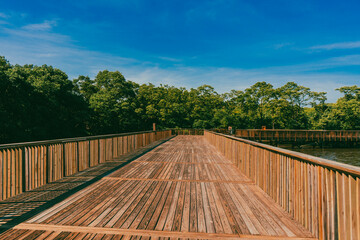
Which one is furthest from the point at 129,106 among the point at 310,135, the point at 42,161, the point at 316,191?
the point at 316,191

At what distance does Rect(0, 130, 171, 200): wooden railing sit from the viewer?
3373 millimetres

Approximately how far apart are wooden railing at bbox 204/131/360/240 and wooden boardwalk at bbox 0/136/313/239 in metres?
0.21

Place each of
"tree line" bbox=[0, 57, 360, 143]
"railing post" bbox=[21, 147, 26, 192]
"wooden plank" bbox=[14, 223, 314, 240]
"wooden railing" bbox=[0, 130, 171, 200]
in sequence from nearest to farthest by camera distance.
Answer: "wooden plank" bbox=[14, 223, 314, 240]
"wooden railing" bbox=[0, 130, 171, 200]
"railing post" bbox=[21, 147, 26, 192]
"tree line" bbox=[0, 57, 360, 143]

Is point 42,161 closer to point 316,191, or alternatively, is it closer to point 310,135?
point 316,191

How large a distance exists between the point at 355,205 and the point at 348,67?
11191 cm

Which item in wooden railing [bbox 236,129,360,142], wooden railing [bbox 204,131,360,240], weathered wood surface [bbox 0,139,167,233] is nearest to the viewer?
wooden railing [bbox 204,131,360,240]

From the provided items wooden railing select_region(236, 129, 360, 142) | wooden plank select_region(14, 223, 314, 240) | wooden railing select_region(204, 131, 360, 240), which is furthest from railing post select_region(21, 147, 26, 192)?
wooden railing select_region(236, 129, 360, 142)

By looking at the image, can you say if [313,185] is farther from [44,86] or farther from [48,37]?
[44,86]

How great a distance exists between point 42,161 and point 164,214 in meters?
3.08

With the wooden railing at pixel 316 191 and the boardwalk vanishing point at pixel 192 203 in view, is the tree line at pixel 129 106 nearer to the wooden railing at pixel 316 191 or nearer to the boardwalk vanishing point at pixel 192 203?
the boardwalk vanishing point at pixel 192 203

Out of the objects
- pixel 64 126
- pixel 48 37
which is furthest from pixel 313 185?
pixel 64 126

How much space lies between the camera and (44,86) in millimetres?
22328

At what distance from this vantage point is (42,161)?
4.05 metres

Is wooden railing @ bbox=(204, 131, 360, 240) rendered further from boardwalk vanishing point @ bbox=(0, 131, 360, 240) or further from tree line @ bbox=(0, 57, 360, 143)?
tree line @ bbox=(0, 57, 360, 143)
